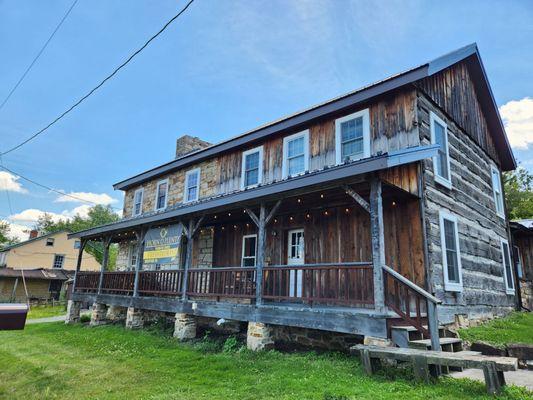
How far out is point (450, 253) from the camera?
8656 mm

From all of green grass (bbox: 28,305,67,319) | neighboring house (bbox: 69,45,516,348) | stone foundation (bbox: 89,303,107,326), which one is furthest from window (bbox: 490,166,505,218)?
green grass (bbox: 28,305,67,319)

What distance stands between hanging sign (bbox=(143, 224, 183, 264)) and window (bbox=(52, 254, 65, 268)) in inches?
1212

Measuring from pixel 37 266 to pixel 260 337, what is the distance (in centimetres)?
3590

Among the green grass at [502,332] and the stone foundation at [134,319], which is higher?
the green grass at [502,332]

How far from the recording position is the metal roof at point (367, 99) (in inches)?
330

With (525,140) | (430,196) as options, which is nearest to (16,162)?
(430,196)

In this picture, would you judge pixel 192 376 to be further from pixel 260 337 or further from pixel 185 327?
pixel 185 327

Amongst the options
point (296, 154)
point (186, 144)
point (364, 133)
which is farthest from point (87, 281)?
point (364, 133)

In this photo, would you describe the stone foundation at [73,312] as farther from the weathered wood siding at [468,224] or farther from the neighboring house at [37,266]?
the neighboring house at [37,266]

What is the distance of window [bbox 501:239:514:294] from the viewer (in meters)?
11.9

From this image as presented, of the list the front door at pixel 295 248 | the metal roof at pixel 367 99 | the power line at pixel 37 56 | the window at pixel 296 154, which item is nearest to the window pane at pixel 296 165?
the window at pixel 296 154

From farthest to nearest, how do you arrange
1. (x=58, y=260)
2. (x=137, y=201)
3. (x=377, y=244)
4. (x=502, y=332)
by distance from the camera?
(x=58, y=260) < (x=137, y=201) < (x=502, y=332) < (x=377, y=244)

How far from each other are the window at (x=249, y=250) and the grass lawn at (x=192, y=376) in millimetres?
3319

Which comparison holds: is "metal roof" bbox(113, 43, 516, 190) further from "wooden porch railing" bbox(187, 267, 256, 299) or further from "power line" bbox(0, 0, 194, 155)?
"wooden porch railing" bbox(187, 267, 256, 299)
